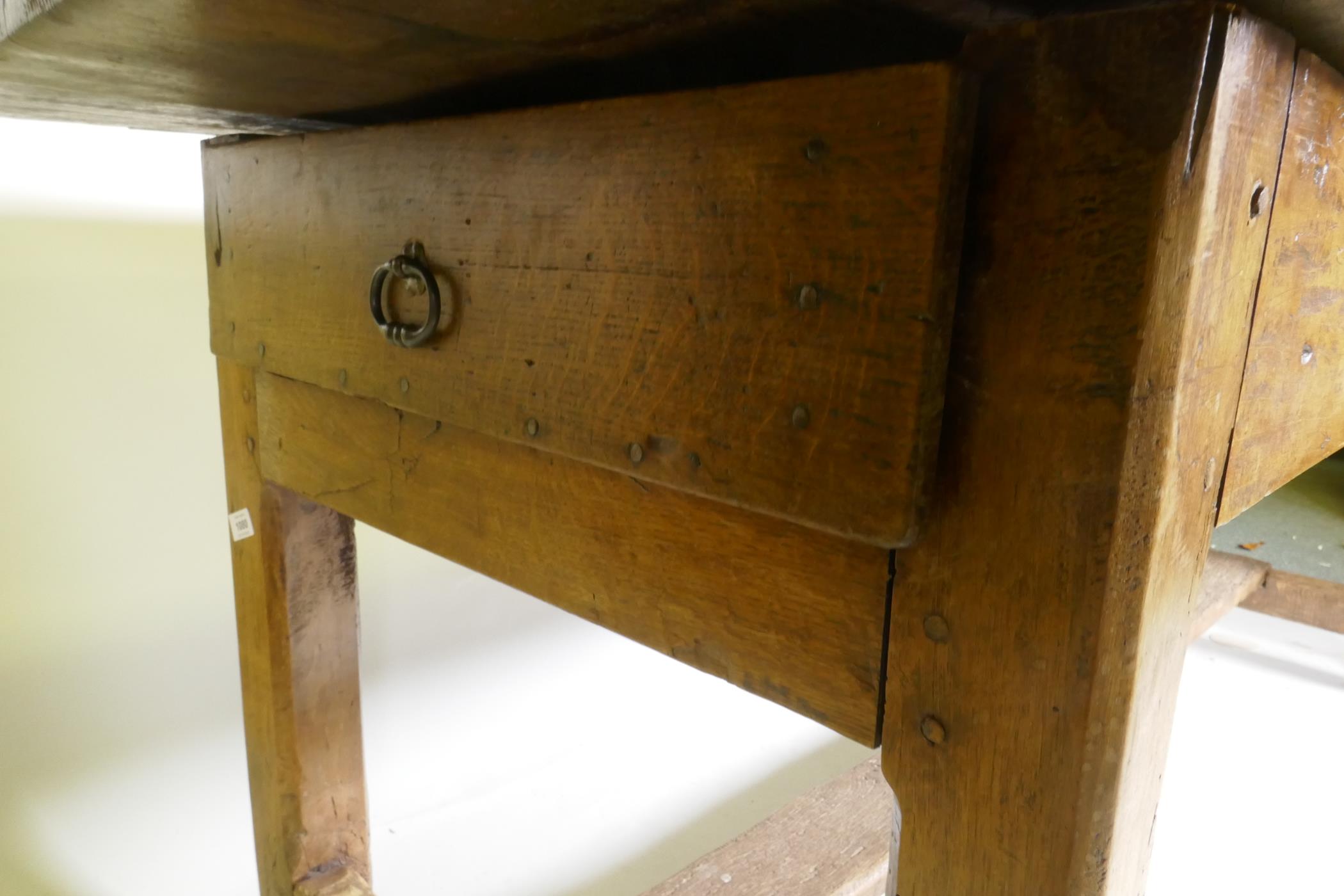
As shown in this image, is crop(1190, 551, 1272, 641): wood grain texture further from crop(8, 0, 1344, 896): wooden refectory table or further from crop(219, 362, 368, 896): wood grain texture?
crop(219, 362, 368, 896): wood grain texture

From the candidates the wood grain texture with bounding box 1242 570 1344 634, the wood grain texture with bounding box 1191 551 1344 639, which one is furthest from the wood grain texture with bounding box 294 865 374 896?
the wood grain texture with bounding box 1242 570 1344 634

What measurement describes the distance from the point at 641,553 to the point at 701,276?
0.51 feet

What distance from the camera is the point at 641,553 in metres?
0.46

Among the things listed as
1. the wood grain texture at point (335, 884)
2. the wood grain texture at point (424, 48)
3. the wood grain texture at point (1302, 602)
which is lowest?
the wood grain texture at point (335, 884)

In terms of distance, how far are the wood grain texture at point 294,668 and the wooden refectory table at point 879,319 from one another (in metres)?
0.33

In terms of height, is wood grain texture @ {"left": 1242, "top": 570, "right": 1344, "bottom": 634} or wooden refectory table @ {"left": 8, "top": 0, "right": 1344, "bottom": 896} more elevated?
wooden refectory table @ {"left": 8, "top": 0, "right": 1344, "bottom": 896}

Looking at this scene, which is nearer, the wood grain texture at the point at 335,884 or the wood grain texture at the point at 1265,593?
the wood grain texture at the point at 335,884

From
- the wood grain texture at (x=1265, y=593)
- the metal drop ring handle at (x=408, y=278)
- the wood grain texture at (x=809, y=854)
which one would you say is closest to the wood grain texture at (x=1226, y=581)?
the wood grain texture at (x=1265, y=593)

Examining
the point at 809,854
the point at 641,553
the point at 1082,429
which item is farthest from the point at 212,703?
the point at 1082,429

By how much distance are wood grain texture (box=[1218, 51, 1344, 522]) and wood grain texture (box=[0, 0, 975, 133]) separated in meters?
0.15

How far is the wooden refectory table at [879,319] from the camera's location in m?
0.29

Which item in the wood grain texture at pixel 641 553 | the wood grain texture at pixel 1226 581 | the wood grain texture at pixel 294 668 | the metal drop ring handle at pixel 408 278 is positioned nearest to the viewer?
the wood grain texture at pixel 641 553

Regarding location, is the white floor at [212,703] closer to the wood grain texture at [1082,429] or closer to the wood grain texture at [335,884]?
the wood grain texture at [335,884]

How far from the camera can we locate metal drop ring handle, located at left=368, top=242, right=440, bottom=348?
50cm
